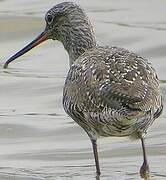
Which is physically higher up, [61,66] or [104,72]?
[104,72]

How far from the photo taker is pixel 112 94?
8.38 meters

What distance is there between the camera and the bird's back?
27.4 ft

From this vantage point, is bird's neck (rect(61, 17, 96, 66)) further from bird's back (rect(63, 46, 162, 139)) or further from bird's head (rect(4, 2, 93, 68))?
bird's back (rect(63, 46, 162, 139))

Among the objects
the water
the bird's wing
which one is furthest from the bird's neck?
the water

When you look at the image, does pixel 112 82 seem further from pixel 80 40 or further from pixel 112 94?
pixel 80 40

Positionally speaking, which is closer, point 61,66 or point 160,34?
point 61,66

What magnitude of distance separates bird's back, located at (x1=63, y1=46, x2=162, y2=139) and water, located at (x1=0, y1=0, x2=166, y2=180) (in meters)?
0.64

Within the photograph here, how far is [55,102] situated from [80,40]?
219cm

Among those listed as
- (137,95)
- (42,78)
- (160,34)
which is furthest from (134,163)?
(160,34)

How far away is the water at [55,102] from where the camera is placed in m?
9.72

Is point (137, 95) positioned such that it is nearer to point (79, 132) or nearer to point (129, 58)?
point (129, 58)

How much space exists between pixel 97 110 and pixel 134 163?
54.7 inches

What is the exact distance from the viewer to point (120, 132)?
8867 mm

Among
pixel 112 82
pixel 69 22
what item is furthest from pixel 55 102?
pixel 112 82
